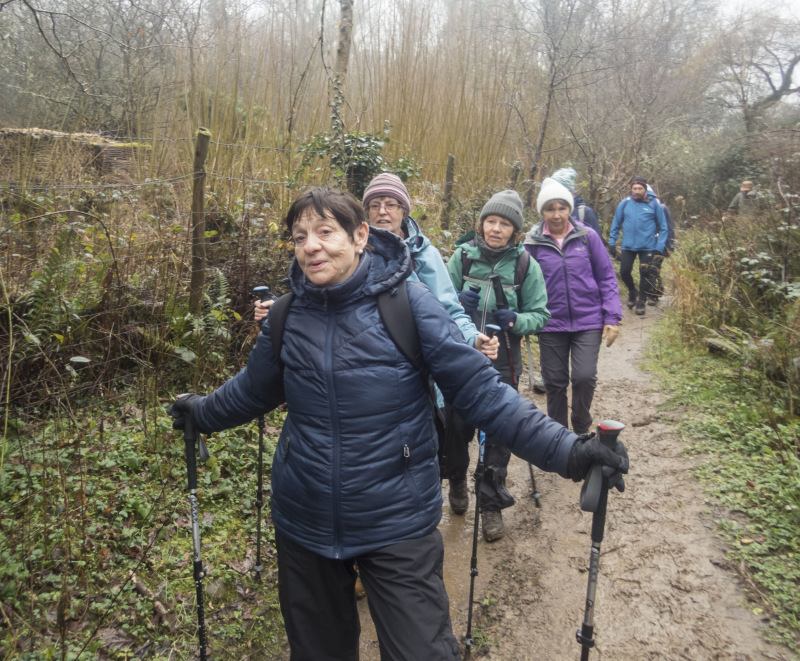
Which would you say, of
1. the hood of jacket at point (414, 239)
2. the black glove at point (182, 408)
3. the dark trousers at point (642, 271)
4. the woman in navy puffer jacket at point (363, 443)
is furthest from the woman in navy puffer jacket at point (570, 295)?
the dark trousers at point (642, 271)

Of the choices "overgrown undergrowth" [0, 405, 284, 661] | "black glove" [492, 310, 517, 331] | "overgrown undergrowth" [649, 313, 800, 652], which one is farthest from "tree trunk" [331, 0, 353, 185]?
"overgrown undergrowth" [649, 313, 800, 652]

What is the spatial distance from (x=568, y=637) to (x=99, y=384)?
3.36 meters

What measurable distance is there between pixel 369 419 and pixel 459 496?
2421 mm

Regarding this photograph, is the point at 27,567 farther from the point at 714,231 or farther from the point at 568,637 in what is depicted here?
the point at 714,231

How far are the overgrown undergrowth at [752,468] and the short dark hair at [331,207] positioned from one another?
2.83 meters

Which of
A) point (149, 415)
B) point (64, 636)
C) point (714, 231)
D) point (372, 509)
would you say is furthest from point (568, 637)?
point (714, 231)

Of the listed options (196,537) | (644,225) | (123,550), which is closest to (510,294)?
(196,537)

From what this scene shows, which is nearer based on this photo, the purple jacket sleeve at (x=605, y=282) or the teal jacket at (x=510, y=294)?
the teal jacket at (x=510, y=294)

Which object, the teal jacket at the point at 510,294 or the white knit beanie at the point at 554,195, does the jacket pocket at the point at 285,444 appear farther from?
the white knit beanie at the point at 554,195

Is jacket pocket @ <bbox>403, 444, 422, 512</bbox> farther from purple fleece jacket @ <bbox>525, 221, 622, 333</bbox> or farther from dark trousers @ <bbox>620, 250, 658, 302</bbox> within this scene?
dark trousers @ <bbox>620, 250, 658, 302</bbox>

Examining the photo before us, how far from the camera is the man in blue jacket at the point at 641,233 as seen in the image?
32.3 ft

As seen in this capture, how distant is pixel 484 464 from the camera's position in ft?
12.6

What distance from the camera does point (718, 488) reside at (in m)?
4.26

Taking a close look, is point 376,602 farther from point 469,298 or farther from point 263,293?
point 469,298
